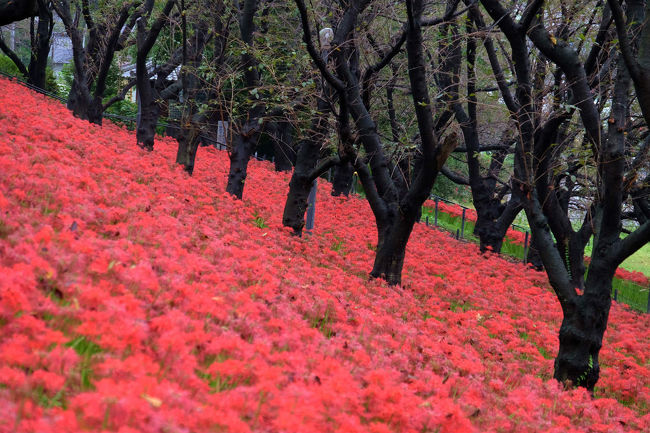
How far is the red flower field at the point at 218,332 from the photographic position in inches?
116

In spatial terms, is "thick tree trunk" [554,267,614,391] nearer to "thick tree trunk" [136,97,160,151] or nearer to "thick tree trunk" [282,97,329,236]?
"thick tree trunk" [282,97,329,236]

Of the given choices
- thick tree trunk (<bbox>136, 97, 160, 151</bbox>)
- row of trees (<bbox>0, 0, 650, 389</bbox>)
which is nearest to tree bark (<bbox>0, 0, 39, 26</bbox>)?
row of trees (<bbox>0, 0, 650, 389</bbox>)

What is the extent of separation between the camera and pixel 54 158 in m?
7.29

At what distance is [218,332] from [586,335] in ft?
15.4

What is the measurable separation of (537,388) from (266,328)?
3.15 metres

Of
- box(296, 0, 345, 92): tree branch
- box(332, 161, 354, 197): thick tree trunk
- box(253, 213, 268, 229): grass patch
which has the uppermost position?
box(296, 0, 345, 92): tree branch

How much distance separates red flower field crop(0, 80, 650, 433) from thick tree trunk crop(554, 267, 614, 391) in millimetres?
381

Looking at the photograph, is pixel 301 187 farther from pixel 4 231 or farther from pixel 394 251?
pixel 4 231

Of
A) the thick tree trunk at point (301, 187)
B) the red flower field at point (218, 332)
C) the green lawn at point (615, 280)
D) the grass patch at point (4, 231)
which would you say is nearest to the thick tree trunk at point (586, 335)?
the red flower field at point (218, 332)

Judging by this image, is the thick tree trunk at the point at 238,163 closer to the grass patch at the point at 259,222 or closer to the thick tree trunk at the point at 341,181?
the grass patch at the point at 259,222

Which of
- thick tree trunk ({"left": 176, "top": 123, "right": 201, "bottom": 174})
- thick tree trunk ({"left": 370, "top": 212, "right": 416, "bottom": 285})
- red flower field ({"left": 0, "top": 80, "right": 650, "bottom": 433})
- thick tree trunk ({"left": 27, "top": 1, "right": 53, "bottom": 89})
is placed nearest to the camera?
red flower field ({"left": 0, "top": 80, "right": 650, "bottom": 433})

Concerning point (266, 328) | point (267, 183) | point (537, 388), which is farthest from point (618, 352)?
point (267, 183)

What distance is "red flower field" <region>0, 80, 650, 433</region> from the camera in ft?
9.71

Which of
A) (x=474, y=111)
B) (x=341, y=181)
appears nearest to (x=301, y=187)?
(x=474, y=111)
